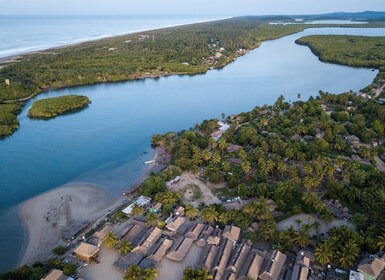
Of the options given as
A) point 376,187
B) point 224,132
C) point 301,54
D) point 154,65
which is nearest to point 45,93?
point 154,65

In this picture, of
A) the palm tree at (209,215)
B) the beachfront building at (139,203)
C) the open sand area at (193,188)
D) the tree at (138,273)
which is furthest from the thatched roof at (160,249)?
the open sand area at (193,188)

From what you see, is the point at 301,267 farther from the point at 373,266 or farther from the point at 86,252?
the point at 86,252

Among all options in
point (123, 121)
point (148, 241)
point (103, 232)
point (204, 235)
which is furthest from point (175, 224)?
point (123, 121)

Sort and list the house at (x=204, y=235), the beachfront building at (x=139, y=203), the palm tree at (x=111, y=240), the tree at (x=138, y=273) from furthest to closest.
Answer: the beachfront building at (x=139, y=203), the house at (x=204, y=235), the palm tree at (x=111, y=240), the tree at (x=138, y=273)

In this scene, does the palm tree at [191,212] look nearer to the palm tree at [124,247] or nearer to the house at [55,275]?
the palm tree at [124,247]

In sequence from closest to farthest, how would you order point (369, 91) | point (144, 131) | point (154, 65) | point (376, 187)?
1. point (376, 187)
2. point (144, 131)
3. point (369, 91)
4. point (154, 65)

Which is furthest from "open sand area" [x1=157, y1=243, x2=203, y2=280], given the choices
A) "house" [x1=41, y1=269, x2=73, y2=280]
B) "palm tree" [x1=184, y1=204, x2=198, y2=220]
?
"house" [x1=41, y1=269, x2=73, y2=280]

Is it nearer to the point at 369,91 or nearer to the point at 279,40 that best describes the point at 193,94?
the point at 369,91
